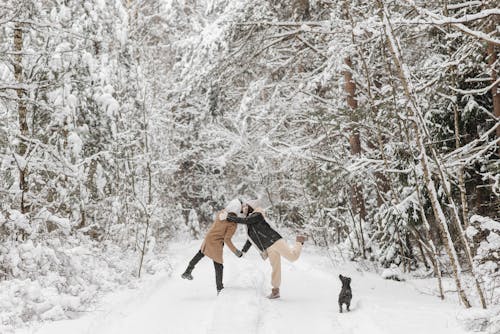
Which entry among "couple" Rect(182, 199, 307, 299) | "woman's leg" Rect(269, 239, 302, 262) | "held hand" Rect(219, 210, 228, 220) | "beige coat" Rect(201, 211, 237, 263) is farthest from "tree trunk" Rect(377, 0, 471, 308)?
"beige coat" Rect(201, 211, 237, 263)

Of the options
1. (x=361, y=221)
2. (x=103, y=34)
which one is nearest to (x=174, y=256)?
(x=361, y=221)

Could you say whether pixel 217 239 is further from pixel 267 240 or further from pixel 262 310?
pixel 262 310

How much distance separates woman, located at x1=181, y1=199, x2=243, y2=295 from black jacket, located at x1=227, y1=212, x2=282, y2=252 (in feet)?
0.59

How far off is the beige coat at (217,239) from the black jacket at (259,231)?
0.26m

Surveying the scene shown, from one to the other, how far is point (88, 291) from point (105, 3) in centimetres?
712

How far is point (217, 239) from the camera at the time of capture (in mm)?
8859

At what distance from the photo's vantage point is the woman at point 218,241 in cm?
866

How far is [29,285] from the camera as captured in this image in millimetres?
6891

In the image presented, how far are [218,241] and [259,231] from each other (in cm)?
74

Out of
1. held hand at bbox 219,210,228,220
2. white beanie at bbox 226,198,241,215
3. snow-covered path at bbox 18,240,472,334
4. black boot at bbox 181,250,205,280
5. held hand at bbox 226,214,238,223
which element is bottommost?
snow-covered path at bbox 18,240,472,334

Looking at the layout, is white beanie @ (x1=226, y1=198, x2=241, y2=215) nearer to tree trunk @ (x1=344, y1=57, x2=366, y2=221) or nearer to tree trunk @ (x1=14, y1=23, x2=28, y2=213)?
tree trunk @ (x1=14, y1=23, x2=28, y2=213)

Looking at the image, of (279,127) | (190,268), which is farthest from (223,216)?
(279,127)

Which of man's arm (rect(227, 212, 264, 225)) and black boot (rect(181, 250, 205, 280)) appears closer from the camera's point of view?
man's arm (rect(227, 212, 264, 225))

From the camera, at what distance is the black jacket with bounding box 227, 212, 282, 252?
8711 millimetres
